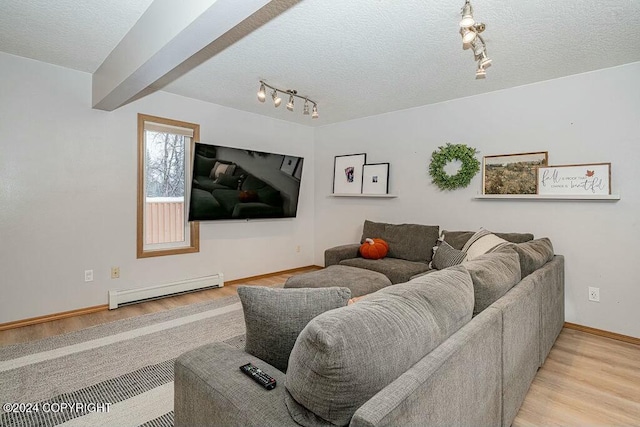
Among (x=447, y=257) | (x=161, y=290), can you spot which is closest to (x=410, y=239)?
(x=447, y=257)

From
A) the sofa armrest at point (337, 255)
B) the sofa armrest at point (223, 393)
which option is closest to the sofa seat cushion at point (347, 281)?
the sofa armrest at point (337, 255)

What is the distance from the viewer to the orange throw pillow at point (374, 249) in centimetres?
383

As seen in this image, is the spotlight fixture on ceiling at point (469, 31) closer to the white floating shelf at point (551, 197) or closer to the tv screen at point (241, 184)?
the white floating shelf at point (551, 197)

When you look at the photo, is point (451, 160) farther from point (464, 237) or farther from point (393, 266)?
point (393, 266)

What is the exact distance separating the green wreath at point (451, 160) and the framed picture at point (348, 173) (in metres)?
1.08

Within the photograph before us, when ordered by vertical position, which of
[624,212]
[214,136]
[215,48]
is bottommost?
[624,212]

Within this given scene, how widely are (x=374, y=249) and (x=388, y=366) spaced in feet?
9.79

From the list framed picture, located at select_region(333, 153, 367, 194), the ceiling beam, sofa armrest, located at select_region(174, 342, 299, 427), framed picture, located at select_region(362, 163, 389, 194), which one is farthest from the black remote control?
framed picture, located at select_region(333, 153, 367, 194)

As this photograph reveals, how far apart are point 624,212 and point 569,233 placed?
429 mm

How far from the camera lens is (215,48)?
258cm

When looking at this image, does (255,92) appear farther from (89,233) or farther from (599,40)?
(599,40)

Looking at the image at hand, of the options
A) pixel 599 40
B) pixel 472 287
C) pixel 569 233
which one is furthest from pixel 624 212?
pixel 472 287

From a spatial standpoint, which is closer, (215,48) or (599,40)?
(599,40)

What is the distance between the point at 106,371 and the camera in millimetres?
2209
